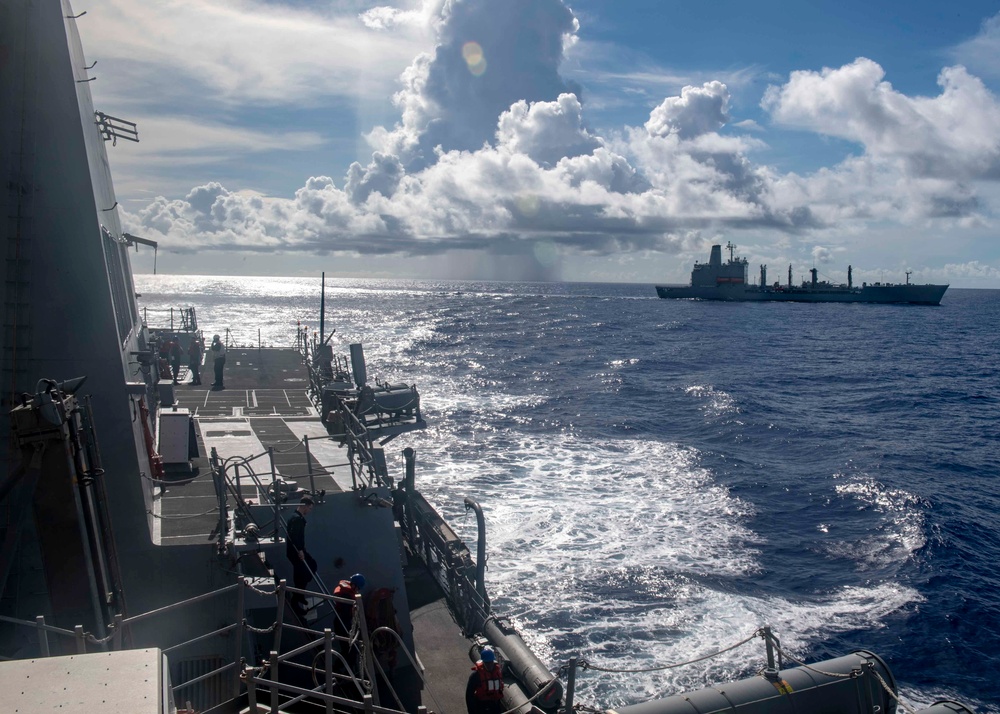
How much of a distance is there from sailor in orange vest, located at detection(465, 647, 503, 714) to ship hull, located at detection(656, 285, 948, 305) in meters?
163

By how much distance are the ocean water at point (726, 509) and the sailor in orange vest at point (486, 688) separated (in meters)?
6.09

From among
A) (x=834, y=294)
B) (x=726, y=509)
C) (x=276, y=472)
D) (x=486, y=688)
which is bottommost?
(x=726, y=509)

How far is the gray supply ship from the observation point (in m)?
160

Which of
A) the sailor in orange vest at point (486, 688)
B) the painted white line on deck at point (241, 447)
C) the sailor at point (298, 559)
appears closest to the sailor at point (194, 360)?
the painted white line on deck at point (241, 447)

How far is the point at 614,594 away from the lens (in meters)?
18.7

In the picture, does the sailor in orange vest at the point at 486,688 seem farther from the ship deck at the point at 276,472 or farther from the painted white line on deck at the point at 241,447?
the painted white line on deck at the point at 241,447

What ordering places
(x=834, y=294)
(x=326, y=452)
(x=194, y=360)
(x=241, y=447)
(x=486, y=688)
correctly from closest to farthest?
1. (x=486, y=688)
2. (x=241, y=447)
3. (x=326, y=452)
4. (x=194, y=360)
5. (x=834, y=294)

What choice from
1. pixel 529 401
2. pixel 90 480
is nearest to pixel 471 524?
pixel 90 480

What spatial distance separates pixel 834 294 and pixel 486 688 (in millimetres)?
170122

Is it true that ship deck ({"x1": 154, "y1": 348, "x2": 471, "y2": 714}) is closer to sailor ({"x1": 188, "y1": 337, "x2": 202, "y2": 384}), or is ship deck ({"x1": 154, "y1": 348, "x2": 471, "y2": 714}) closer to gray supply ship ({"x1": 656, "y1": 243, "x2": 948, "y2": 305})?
sailor ({"x1": 188, "y1": 337, "x2": 202, "y2": 384})

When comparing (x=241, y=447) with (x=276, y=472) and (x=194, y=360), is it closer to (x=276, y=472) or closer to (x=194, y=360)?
(x=276, y=472)

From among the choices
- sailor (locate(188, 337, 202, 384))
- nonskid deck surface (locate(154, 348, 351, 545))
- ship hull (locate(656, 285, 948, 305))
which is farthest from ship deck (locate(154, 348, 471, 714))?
ship hull (locate(656, 285, 948, 305))

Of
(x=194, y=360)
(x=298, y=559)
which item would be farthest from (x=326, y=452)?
(x=194, y=360)

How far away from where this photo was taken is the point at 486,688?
30.2ft
